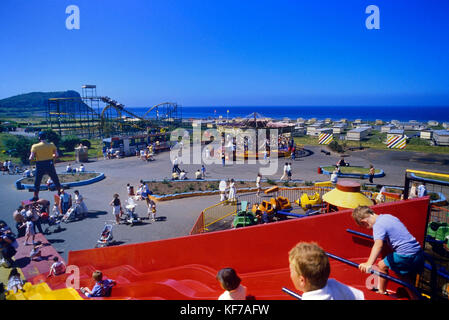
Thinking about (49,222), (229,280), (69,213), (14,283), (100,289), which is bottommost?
(49,222)

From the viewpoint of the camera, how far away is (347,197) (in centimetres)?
611

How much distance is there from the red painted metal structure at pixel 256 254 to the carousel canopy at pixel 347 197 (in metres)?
1.63

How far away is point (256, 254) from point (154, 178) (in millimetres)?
16361

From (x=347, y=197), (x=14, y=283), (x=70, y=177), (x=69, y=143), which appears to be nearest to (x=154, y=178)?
(x=70, y=177)

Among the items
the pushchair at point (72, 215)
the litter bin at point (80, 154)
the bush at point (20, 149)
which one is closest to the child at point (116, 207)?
the pushchair at point (72, 215)

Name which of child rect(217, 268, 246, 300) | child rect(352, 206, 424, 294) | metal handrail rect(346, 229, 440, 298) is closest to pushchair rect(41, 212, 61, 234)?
child rect(217, 268, 246, 300)

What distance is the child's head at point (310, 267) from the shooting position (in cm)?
202

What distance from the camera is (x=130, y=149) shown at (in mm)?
30672

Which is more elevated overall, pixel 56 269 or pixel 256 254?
pixel 256 254

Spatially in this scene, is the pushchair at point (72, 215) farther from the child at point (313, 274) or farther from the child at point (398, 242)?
the child at point (313, 274)

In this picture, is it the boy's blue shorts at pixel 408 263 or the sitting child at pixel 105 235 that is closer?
the boy's blue shorts at pixel 408 263

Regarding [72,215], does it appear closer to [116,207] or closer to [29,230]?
[116,207]
